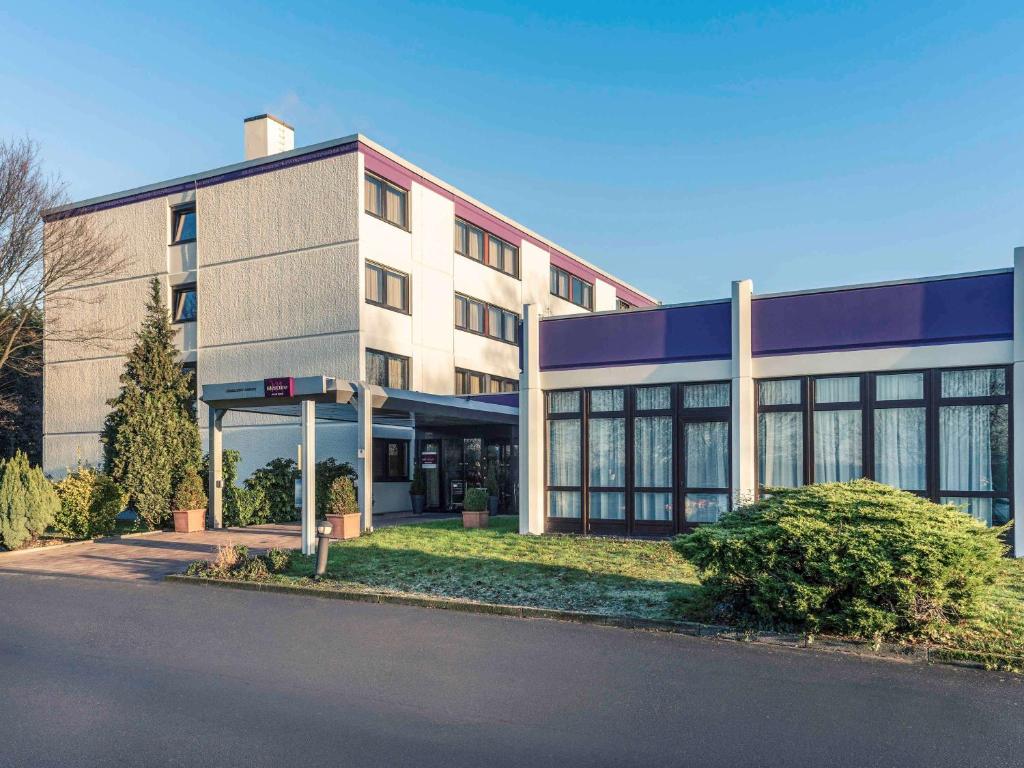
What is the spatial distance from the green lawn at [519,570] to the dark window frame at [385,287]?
944 cm

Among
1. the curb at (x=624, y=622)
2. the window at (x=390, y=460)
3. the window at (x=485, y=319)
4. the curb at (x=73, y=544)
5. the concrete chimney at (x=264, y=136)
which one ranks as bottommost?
the curb at (x=73, y=544)

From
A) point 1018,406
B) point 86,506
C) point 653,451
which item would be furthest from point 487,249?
point 1018,406

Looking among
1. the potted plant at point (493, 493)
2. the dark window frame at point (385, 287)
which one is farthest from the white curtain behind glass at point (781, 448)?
the dark window frame at point (385, 287)

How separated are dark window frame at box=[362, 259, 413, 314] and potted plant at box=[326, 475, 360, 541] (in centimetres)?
834

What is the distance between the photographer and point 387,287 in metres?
25.7

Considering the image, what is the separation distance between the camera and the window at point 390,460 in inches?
1004

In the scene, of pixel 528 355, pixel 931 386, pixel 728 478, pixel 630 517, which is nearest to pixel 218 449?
pixel 528 355

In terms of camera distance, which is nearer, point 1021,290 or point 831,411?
point 1021,290

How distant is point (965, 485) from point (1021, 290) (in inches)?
129

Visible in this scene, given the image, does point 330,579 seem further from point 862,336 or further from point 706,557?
point 862,336

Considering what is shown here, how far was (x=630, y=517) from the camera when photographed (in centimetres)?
1675

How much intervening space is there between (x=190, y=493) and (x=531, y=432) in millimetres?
8265

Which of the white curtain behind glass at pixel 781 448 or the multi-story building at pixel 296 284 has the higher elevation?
the multi-story building at pixel 296 284

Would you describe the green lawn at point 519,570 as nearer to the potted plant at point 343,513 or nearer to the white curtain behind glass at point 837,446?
the potted plant at point 343,513
